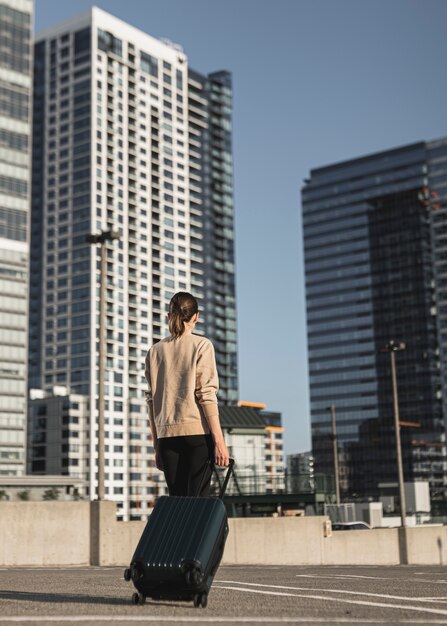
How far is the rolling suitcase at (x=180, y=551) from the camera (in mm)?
5891

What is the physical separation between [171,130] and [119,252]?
33106 mm

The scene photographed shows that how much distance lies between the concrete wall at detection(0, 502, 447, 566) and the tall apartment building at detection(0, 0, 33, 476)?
108m

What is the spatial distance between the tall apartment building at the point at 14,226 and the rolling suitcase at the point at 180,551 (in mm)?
130989

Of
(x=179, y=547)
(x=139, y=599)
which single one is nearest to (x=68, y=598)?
(x=139, y=599)

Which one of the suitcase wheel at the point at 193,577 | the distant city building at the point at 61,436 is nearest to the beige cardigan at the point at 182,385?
the suitcase wheel at the point at 193,577

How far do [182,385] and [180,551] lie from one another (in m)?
1.16

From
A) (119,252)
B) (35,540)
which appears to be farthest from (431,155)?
(35,540)

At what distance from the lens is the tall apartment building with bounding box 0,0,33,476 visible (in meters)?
134

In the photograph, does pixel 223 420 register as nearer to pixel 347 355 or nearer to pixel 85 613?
pixel 85 613

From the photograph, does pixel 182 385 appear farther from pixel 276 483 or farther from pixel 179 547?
pixel 276 483

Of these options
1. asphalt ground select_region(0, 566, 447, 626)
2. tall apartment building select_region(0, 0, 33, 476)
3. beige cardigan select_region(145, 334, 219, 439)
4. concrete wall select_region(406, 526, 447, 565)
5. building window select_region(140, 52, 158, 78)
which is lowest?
concrete wall select_region(406, 526, 447, 565)

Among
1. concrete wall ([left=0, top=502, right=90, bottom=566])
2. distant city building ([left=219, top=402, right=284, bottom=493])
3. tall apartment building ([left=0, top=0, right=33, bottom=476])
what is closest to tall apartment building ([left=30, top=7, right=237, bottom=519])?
tall apartment building ([left=0, top=0, right=33, bottom=476])

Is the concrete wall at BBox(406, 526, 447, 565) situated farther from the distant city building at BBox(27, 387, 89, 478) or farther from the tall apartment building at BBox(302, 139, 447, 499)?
the tall apartment building at BBox(302, 139, 447, 499)

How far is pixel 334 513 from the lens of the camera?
154ft
